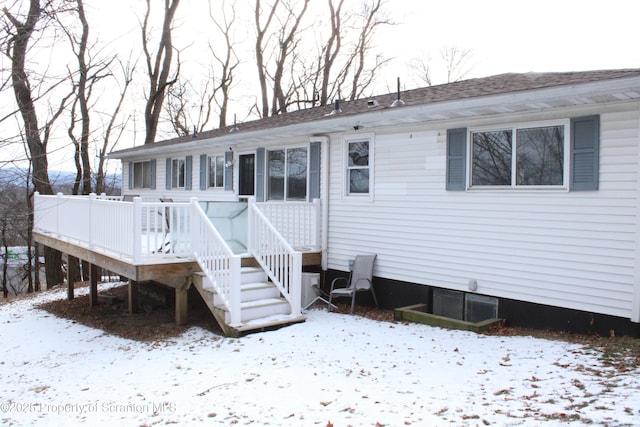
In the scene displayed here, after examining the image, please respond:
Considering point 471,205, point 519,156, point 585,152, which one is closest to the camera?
point 585,152

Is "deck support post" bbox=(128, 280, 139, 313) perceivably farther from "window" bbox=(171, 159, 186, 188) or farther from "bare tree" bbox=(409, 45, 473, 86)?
"bare tree" bbox=(409, 45, 473, 86)

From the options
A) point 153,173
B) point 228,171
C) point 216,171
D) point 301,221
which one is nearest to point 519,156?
point 301,221

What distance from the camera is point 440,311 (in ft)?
25.7

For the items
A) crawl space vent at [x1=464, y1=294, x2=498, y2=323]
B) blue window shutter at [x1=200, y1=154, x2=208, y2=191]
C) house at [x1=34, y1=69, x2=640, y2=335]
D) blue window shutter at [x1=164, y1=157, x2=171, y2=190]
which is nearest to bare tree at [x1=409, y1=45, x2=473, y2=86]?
blue window shutter at [x1=164, y1=157, x2=171, y2=190]

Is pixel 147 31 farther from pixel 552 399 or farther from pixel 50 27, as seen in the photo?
pixel 552 399

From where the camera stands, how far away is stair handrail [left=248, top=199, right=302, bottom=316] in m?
7.62

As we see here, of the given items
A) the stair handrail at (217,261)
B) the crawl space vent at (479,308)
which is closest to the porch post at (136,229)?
the stair handrail at (217,261)

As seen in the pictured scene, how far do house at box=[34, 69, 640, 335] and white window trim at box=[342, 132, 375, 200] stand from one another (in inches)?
0.9

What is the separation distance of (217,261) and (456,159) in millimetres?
3749

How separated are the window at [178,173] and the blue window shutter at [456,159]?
8487mm

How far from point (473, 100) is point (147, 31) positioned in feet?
61.9

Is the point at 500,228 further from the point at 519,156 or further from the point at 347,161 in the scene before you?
the point at 347,161

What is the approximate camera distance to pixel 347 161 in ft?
29.5

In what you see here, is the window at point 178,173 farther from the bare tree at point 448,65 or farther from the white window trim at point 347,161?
the bare tree at point 448,65
